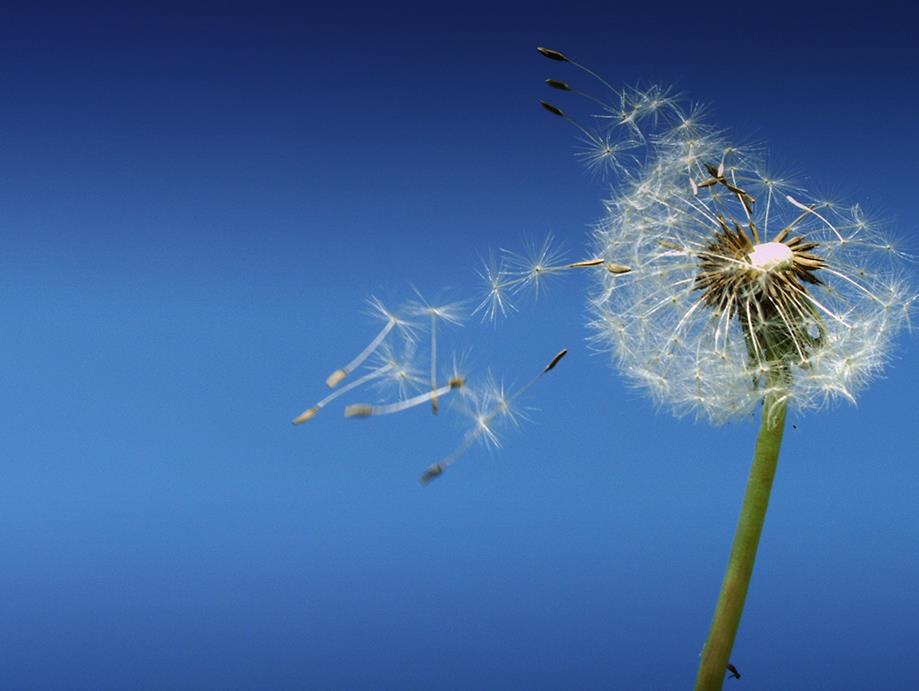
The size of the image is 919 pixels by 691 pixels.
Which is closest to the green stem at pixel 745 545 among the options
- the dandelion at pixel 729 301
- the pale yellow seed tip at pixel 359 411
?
the dandelion at pixel 729 301

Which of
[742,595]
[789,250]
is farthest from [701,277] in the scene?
[742,595]

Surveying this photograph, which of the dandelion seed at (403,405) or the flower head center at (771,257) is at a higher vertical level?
the flower head center at (771,257)

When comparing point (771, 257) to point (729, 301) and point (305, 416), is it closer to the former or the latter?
point (729, 301)

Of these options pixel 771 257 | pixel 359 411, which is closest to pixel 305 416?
pixel 359 411

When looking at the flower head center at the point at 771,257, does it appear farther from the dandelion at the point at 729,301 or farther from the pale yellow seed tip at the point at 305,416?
the pale yellow seed tip at the point at 305,416

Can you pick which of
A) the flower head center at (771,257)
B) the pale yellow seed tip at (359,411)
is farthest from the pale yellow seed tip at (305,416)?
the flower head center at (771,257)
